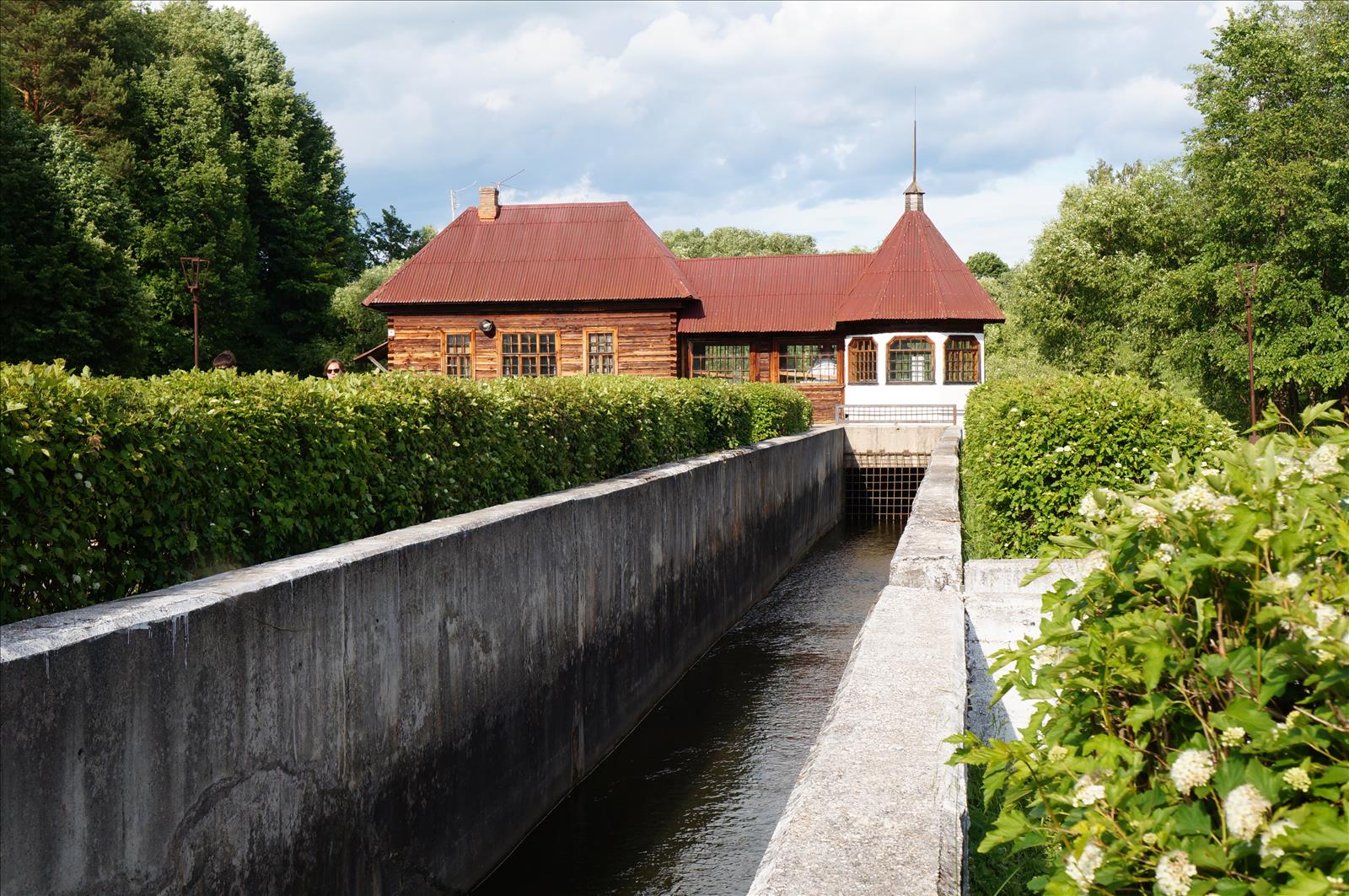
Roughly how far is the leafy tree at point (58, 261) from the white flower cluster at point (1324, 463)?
33430 millimetres

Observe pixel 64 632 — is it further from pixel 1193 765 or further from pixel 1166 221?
pixel 1166 221

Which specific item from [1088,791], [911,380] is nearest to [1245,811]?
[1088,791]

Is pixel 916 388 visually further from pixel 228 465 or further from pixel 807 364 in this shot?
pixel 228 465

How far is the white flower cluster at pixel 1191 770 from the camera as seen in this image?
1.67 metres

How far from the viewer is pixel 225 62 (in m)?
53.8

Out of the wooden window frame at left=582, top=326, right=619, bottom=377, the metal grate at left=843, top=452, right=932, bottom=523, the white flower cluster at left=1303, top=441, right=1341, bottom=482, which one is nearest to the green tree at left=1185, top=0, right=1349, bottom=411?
the metal grate at left=843, top=452, right=932, bottom=523

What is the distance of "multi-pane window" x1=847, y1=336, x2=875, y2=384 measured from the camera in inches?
1336

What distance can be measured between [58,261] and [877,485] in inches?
953

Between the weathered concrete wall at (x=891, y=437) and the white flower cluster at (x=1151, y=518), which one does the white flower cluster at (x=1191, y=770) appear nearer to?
the white flower cluster at (x=1151, y=518)

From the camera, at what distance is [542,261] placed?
3478cm

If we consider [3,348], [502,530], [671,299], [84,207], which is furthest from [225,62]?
[502,530]

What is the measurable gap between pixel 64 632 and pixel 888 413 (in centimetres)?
3094

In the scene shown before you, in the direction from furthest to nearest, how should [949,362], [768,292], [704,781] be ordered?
[768,292] → [949,362] → [704,781]

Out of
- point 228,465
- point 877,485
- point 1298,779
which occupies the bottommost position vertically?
point 877,485
